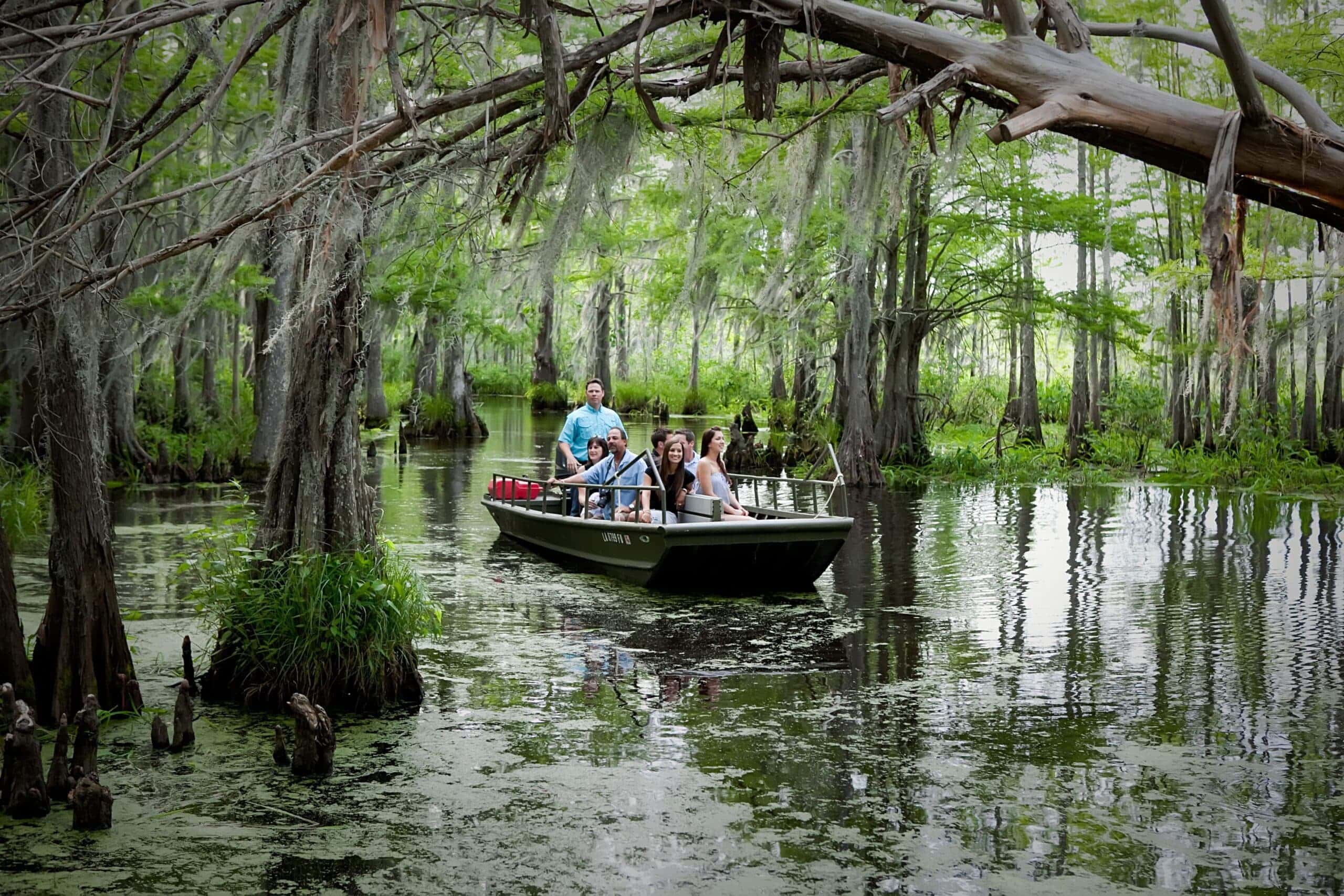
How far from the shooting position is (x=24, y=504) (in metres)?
13.8

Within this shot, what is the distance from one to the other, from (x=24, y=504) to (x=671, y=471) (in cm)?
712

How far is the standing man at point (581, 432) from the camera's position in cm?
1395

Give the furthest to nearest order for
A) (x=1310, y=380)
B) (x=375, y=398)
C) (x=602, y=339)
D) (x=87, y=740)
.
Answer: (x=602, y=339) → (x=375, y=398) → (x=1310, y=380) → (x=87, y=740)

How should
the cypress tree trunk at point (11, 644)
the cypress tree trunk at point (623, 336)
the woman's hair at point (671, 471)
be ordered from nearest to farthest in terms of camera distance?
the cypress tree trunk at point (11, 644), the woman's hair at point (671, 471), the cypress tree trunk at point (623, 336)

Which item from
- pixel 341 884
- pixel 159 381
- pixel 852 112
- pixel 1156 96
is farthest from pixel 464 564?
pixel 159 381

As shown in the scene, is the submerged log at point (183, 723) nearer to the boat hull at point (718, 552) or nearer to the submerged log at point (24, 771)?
the submerged log at point (24, 771)

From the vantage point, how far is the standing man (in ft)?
45.8

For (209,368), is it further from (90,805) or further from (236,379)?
(90,805)

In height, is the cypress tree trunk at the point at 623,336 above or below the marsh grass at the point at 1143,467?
above

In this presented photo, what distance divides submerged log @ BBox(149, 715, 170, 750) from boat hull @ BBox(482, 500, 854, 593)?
5.17 m

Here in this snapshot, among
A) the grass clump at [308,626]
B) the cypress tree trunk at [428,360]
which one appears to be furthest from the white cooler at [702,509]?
the cypress tree trunk at [428,360]

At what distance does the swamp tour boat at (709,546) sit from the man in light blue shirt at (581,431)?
799 millimetres

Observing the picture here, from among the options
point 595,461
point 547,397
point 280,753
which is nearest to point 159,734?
point 280,753

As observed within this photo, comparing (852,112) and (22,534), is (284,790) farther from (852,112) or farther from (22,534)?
(22,534)
